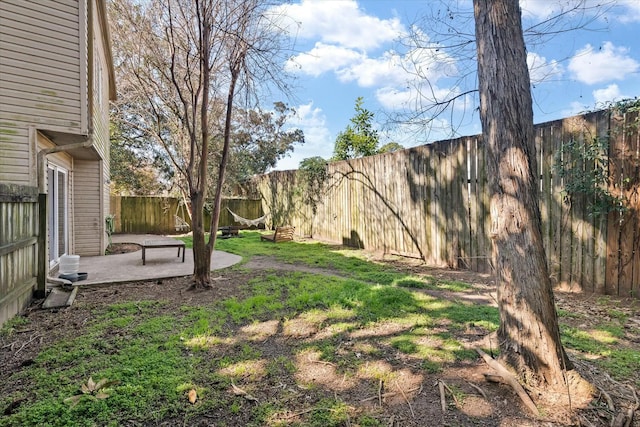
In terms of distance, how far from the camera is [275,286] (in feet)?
15.2

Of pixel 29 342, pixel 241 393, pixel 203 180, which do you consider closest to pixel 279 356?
pixel 241 393

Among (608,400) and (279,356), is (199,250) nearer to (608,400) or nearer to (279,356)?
(279,356)

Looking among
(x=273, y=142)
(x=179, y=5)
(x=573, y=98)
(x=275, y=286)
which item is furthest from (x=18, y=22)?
(x=273, y=142)

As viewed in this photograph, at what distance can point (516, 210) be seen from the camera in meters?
1.99

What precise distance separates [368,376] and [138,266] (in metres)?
5.46

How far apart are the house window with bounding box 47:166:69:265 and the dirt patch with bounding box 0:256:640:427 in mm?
2263

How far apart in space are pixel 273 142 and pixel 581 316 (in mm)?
17274

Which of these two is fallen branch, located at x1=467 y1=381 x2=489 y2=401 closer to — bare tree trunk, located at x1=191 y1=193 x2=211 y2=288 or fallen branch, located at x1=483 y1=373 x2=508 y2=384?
fallen branch, located at x1=483 y1=373 x2=508 y2=384

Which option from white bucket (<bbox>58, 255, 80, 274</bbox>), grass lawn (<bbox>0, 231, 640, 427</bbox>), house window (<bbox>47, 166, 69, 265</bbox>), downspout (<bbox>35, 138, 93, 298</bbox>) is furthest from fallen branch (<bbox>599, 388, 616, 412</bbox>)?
house window (<bbox>47, 166, 69, 265</bbox>)

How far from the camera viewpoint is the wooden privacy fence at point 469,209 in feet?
12.1

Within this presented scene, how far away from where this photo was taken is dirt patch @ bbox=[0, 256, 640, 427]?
1.76 m

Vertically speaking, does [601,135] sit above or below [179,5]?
below

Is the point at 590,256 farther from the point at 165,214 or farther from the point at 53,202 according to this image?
the point at 165,214

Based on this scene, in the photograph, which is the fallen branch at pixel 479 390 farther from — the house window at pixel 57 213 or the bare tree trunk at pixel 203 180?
the house window at pixel 57 213
